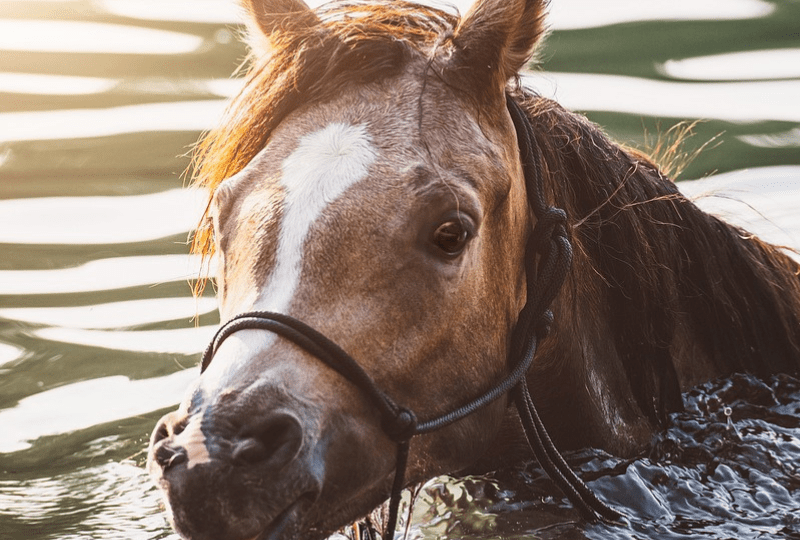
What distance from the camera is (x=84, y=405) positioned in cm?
552

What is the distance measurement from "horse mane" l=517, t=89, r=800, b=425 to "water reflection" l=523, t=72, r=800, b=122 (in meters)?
4.45

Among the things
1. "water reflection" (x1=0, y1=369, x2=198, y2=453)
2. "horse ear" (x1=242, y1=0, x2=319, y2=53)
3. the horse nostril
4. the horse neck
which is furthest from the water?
the horse nostril

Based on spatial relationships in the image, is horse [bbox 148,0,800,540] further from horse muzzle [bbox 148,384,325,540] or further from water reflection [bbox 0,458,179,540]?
water reflection [bbox 0,458,179,540]

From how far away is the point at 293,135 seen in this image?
3.27m

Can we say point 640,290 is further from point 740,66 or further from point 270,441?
point 740,66

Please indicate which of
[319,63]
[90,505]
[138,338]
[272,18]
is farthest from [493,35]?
[138,338]

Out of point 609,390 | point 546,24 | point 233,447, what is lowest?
point 609,390

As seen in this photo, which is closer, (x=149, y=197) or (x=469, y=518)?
(x=469, y=518)

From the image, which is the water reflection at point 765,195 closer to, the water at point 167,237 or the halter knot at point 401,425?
the water at point 167,237

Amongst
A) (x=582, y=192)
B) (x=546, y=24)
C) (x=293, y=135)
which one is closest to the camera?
(x=293, y=135)

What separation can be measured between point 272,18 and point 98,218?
162 inches

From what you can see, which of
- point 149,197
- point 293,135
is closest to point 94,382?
point 149,197

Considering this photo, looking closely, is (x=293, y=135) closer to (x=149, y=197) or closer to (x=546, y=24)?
(x=546, y=24)

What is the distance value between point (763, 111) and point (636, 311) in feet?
18.0
